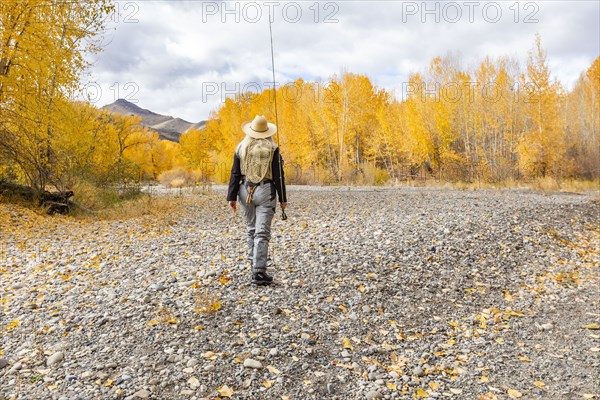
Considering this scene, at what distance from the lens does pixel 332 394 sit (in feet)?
11.7

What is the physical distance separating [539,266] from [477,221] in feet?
7.46

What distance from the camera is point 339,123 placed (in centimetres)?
3281

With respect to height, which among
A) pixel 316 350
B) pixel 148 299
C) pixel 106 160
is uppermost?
pixel 106 160

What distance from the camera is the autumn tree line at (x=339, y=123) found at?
12039mm

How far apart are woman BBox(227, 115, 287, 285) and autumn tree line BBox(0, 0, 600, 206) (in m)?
9.75

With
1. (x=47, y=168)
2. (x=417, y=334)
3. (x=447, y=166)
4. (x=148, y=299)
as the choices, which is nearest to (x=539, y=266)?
(x=417, y=334)

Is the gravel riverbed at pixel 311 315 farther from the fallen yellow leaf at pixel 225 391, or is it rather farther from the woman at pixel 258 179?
the woman at pixel 258 179

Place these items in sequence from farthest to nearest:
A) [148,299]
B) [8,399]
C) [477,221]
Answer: [477,221]
[148,299]
[8,399]

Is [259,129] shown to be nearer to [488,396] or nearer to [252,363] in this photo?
[252,363]

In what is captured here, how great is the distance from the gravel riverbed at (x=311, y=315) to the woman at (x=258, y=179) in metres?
0.81

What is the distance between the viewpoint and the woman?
207 inches

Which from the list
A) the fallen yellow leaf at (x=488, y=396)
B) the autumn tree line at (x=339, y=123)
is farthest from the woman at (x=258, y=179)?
the autumn tree line at (x=339, y=123)

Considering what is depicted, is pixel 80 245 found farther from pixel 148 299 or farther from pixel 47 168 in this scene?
pixel 47 168

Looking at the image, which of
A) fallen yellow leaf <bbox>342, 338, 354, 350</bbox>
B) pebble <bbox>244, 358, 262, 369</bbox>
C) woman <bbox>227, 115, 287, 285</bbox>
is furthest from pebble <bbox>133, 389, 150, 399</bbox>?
woman <bbox>227, 115, 287, 285</bbox>
